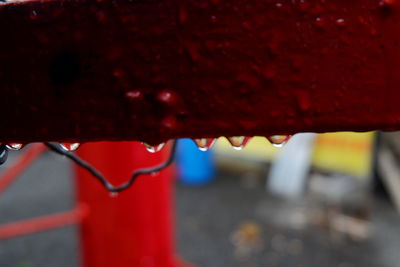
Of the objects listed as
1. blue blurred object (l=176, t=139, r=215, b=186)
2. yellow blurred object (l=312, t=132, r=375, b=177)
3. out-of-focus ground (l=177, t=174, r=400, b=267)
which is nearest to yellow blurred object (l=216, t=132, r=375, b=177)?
yellow blurred object (l=312, t=132, r=375, b=177)

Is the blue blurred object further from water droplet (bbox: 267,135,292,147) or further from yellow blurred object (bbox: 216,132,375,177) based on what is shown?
water droplet (bbox: 267,135,292,147)

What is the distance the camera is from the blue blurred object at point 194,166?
3553 millimetres

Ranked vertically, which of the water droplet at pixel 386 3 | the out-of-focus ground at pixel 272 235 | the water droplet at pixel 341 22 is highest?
the water droplet at pixel 386 3

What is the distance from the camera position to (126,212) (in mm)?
1304

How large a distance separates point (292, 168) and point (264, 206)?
1.47 ft

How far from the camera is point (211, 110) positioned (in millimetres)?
263

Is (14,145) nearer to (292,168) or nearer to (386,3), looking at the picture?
(386,3)

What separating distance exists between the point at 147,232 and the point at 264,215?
1728 mm

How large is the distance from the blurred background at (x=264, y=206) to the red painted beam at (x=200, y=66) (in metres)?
1.43

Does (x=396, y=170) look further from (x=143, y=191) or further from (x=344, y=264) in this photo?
(x=143, y=191)

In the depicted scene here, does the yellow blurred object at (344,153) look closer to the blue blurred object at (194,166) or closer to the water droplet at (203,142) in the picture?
the blue blurred object at (194,166)

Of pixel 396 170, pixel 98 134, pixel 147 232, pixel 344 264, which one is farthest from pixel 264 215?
pixel 98 134

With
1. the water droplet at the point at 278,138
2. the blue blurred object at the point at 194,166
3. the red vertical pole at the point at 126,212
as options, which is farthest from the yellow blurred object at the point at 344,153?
the water droplet at the point at 278,138

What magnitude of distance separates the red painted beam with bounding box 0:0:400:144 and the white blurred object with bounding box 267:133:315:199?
10.00 feet
